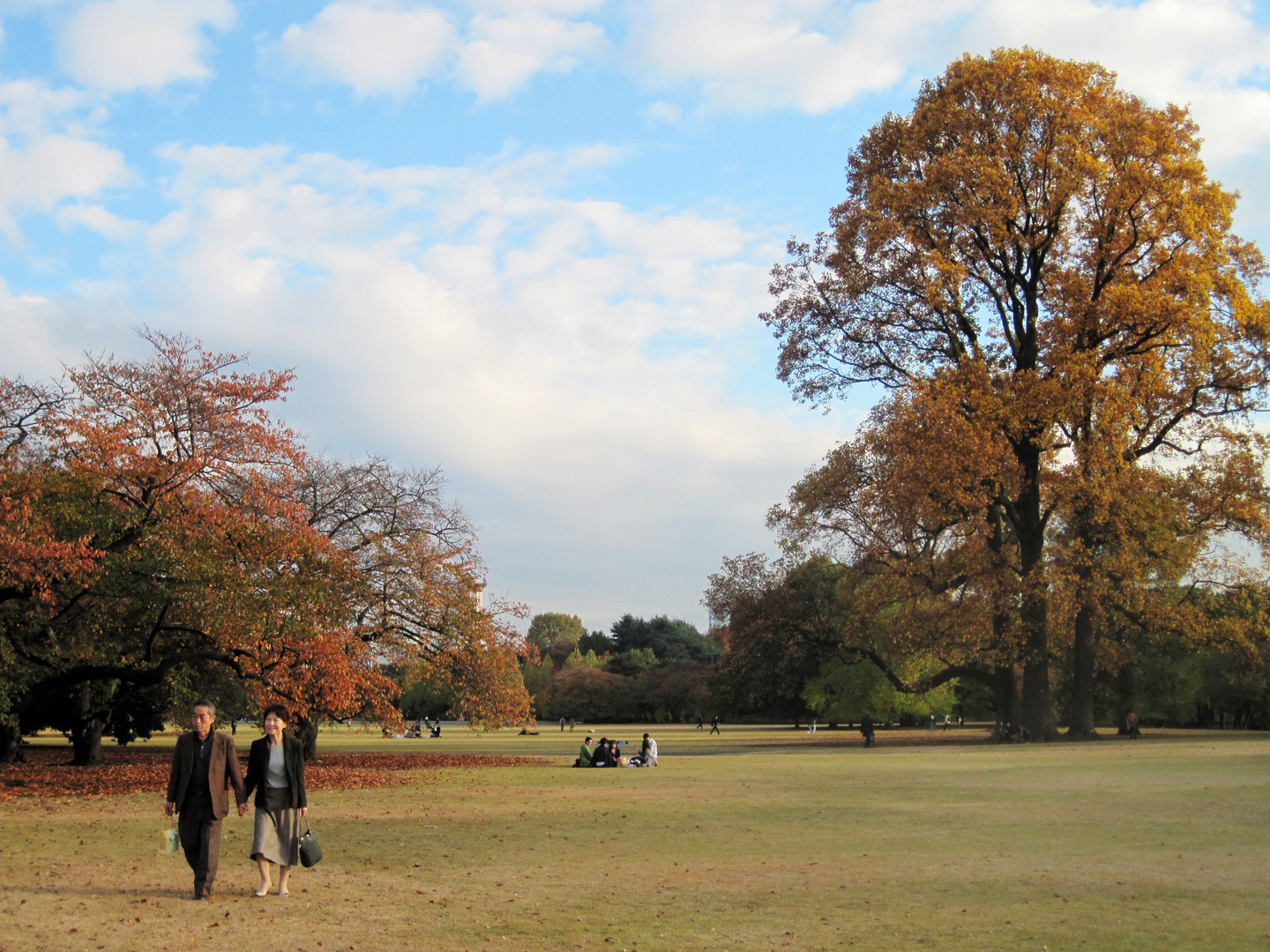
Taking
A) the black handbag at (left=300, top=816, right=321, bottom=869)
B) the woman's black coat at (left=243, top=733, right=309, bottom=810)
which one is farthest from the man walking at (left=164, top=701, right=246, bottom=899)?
the black handbag at (left=300, top=816, right=321, bottom=869)

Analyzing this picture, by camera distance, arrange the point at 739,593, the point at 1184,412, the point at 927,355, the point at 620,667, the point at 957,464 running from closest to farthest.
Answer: the point at 957,464 < the point at 1184,412 < the point at 927,355 < the point at 739,593 < the point at 620,667

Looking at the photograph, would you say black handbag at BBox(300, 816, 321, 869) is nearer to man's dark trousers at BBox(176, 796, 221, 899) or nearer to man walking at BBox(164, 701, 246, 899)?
man walking at BBox(164, 701, 246, 899)

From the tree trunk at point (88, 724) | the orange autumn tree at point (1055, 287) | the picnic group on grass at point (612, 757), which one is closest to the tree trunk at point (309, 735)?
the tree trunk at point (88, 724)

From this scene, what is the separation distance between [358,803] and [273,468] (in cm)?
717

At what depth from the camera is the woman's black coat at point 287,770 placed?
9.41m

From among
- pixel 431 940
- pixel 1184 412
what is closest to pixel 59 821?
pixel 431 940

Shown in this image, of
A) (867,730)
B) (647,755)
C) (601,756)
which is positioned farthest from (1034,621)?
(601,756)

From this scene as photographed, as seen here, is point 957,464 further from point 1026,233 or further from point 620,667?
point 620,667

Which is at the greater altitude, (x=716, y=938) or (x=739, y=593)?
(x=739, y=593)

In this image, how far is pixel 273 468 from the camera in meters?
21.8

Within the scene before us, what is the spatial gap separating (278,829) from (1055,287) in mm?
29990

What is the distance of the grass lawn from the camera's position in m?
7.63

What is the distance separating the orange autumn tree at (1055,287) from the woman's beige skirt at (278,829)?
2374 centimetres

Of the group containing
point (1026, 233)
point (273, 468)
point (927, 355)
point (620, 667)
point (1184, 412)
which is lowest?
point (620, 667)
